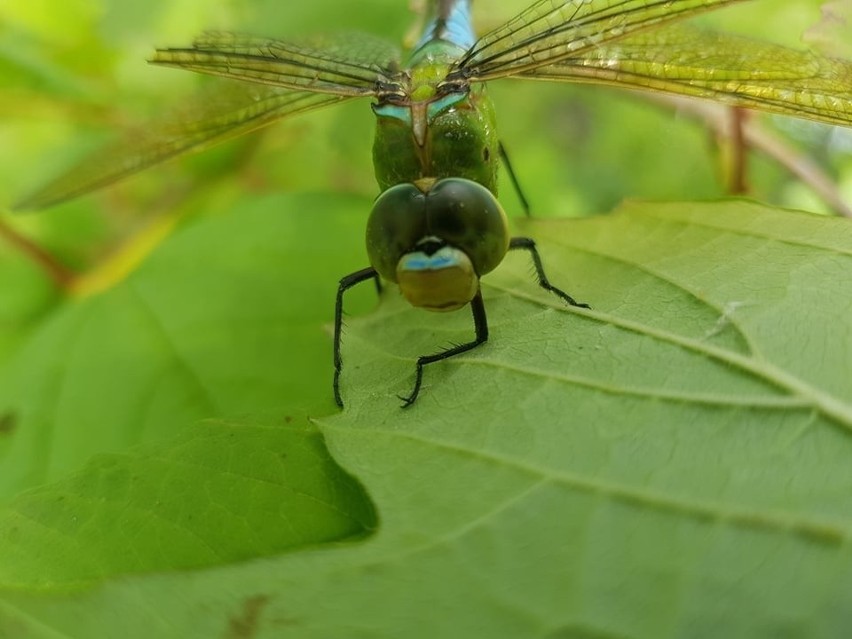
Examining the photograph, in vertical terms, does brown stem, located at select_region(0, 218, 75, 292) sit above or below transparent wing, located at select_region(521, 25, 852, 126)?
below

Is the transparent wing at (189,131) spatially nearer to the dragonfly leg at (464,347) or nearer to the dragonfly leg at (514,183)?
the dragonfly leg at (514,183)

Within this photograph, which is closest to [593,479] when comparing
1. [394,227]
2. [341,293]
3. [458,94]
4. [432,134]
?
[394,227]

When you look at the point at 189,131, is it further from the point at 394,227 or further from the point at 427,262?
the point at 427,262

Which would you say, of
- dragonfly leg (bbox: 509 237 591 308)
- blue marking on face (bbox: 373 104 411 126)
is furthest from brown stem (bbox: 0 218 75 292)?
dragonfly leg (bbox: 509 237 591 308)

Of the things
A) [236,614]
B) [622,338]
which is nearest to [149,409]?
[236,614]

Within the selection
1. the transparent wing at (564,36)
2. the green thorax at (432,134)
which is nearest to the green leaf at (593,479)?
the green thorax at (432,134)

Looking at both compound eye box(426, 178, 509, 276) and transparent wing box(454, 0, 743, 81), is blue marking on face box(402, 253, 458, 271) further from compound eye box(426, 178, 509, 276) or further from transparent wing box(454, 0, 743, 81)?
transparent wing box(454, 0, 743, 81)

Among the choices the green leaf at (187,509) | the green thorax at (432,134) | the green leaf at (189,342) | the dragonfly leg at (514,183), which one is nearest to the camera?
the green leaf at (187,509)
